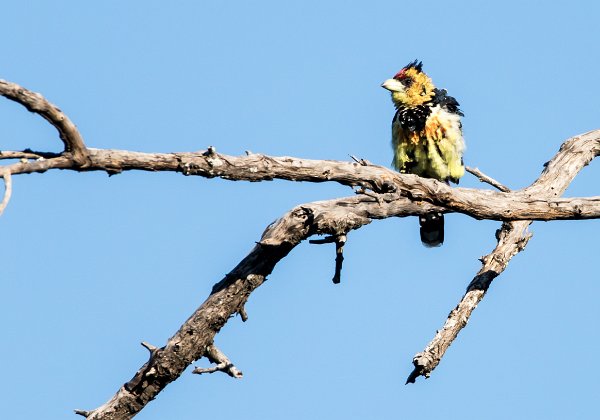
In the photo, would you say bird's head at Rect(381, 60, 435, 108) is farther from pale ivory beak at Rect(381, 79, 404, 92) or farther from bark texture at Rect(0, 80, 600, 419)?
bark texture at Rect(0, 80, 600, 419)

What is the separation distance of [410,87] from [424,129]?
1.59ft

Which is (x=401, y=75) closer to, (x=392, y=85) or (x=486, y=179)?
(x=392, y=85)

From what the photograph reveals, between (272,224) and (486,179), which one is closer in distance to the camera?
(272,224)

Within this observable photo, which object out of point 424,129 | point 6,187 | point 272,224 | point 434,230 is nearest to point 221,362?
point 272,224

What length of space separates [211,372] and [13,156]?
177 cm

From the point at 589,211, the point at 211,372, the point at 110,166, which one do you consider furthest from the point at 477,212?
the point at 110,166

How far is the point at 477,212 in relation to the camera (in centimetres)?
609

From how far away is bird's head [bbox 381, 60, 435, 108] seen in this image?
824 cm

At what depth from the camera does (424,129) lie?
803 centimetres

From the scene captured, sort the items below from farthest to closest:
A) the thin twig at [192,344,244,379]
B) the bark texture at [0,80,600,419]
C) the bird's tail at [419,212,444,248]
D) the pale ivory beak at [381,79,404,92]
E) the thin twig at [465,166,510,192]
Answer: the bird's tail at [419,212,444,248] → the pale ivory beak at [381,79,404,92] → the thin twig at [465,166,510,192] → the thin twig at [192,344,244,379] → the bark texture at [0,80,600,419]

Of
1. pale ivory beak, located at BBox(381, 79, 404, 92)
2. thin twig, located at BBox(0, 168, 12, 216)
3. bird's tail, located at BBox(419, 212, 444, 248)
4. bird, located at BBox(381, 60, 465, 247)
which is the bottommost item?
thin twig, located at BBox(0, 168, 12, 216)

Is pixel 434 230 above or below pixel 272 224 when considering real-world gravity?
above

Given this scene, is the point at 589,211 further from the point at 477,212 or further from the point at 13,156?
the point at 13,156

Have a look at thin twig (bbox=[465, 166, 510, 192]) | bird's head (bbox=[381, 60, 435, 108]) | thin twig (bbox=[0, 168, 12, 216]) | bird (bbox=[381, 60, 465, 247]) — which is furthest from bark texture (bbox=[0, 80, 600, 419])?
bird's head (bbox=[381, 60, 435, 108])
